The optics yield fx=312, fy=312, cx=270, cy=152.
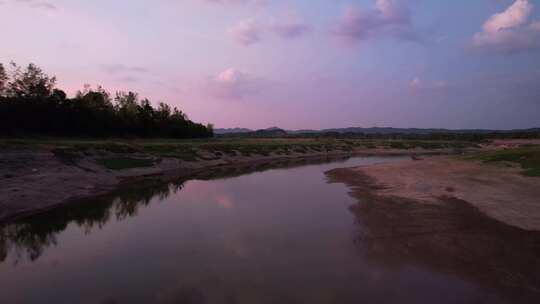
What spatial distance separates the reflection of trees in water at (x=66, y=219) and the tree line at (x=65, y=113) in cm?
3294

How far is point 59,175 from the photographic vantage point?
25047mm

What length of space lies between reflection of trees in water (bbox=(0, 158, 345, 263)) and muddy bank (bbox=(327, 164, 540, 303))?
42.9 ft

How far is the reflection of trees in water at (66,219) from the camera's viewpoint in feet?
41.8

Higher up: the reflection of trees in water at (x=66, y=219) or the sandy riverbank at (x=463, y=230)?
the sandy riverbank at (x=463, y=230)

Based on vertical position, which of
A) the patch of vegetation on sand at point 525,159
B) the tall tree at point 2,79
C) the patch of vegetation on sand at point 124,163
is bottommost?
the patch of vegetation on sand at point 124,163

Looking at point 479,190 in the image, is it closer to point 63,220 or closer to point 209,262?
point 209,262

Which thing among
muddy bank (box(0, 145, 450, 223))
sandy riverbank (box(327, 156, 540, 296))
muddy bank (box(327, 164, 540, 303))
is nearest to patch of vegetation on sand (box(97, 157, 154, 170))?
muddy bank (box(0, 145, 450, 223))

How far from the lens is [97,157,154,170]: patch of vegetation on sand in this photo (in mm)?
32875

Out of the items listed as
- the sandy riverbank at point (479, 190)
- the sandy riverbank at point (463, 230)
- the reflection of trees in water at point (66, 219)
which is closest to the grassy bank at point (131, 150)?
the reflection of trees in water at point (66, 219)

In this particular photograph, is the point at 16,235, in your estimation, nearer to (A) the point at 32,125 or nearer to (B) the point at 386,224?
(B) the point at 386,224

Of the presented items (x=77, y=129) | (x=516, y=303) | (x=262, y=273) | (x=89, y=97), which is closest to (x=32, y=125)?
(x=77, y=129)

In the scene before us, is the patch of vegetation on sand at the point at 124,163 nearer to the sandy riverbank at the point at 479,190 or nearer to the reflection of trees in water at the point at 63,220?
the reflection of trees in water at the point at 63,220

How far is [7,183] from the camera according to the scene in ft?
66.2

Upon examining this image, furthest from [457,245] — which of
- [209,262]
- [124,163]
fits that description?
[124,163]
